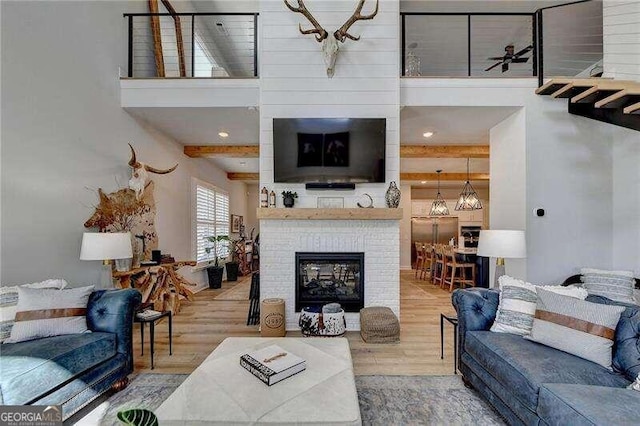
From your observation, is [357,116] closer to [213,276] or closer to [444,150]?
[444,150]

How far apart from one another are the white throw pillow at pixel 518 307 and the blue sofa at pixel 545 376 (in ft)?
0.22

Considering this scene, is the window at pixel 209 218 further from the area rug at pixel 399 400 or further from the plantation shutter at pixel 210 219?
the area rug at pixel 399 400

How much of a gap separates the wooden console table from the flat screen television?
2.10 meters

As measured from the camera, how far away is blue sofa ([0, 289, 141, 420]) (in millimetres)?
1830

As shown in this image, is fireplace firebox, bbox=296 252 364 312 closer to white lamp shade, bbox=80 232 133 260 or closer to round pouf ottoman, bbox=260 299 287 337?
round pouf ottoman, bbox=260 299 287 337

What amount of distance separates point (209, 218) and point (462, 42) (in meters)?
6.33

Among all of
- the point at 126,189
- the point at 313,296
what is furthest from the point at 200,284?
the point at 313,296

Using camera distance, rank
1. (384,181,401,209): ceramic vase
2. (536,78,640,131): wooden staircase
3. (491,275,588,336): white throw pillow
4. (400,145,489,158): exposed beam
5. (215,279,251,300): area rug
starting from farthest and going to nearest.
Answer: (400,145,489,158): exposed beam
(215,279,251,300): area rug
(384,181,401,209): ceramic vase
(536,78,640,131): wooden staircase
(491,275,588,336): white throw pillow

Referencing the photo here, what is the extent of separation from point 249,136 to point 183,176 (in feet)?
5.28

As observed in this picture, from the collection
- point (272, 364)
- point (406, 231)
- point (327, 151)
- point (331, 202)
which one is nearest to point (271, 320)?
point (331, 202)

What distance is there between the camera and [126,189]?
13.5ft

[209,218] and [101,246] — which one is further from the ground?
[209,218]

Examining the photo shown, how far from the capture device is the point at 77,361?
212 cm

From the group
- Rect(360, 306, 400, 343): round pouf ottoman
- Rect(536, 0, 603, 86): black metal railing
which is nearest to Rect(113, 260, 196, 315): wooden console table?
Rect(360, 306, 400, 343): round pouf ottoman
